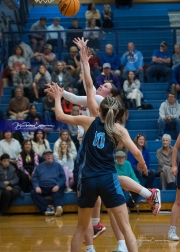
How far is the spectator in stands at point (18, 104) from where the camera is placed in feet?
49.7

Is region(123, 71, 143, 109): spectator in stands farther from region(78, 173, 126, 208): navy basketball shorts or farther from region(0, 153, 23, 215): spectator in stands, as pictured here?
region(78, 173, 126, 208): navy basketball shorts

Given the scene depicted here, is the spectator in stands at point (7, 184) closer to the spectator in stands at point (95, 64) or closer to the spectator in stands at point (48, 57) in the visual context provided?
the spectator in stands at point (95, 64)

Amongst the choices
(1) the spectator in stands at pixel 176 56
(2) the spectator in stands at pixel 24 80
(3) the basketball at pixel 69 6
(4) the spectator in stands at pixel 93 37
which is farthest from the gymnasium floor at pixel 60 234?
(4) the spectator in stands at pixel 93 37

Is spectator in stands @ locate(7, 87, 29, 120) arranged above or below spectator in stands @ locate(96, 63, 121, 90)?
below

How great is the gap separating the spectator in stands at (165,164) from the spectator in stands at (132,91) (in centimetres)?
283

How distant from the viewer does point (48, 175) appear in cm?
1266

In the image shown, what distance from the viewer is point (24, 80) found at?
16.2 meters

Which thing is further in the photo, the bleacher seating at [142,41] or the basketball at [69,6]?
the bleacher seating at [142,41]

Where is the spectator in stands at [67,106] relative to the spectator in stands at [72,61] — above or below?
below

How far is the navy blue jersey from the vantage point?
6344mm

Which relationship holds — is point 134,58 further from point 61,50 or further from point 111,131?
point 111,131

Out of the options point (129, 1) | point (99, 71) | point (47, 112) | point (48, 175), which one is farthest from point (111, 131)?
point (129, 1)

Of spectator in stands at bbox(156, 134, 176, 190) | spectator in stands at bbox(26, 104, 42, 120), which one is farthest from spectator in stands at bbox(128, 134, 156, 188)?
spectator in stands at bbox(26, 104, 42, 120)

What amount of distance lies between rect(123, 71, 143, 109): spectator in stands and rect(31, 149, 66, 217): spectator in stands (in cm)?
385
